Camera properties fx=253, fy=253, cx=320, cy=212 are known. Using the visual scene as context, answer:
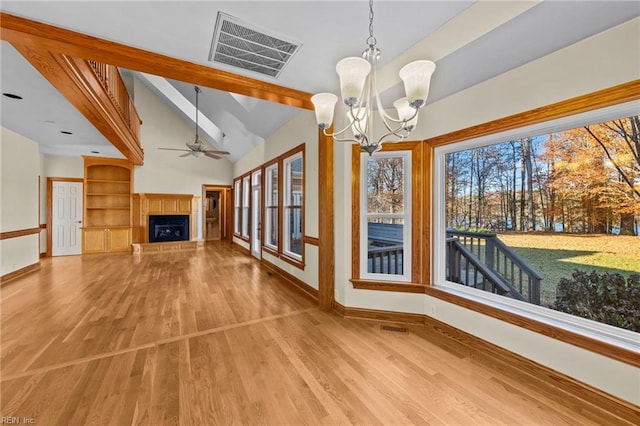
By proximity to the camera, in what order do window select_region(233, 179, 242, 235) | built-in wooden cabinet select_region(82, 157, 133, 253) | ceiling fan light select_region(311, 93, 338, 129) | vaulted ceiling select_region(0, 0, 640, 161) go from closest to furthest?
1. vaulted ceiling select_region(0, 0, 640, 161)
2. ceiling fan light select_region(311, 93, 338, 129)
3. built-in wooden cabinet select_region(82, 157, 133, 253)
4. window select_region(233, 179, 242, 235)

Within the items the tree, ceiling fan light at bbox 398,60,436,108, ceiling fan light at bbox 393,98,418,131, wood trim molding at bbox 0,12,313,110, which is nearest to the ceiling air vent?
wood trim molding at bbox 0,12,313,110

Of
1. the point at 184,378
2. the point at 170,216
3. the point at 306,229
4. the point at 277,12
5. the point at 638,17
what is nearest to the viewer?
the point at 638,17

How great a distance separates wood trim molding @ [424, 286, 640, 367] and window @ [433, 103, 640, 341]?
10cm

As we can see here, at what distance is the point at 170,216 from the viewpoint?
8016 millimetres

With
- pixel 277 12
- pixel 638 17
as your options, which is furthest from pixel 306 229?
pixel 638 17

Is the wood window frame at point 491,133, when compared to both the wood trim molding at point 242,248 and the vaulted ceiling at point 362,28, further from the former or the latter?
the wood trim molding at point 242,248

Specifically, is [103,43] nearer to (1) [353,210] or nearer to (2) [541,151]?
(1) [353,210]

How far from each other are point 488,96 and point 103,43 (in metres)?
3.32

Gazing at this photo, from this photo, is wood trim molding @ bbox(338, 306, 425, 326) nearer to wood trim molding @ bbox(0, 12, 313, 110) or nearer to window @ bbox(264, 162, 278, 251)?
window @ bbox(264, 162, 278, 251)

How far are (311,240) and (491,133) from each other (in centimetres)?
252

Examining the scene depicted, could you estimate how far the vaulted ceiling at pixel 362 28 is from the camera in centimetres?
160

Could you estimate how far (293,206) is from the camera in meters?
4.59

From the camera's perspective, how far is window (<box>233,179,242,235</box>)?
8.42 metres

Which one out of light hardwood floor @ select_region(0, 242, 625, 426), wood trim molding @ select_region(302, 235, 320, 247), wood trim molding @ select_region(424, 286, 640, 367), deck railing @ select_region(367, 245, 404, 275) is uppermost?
wood trim molding @ select_region(302, 235, 320, 247)
